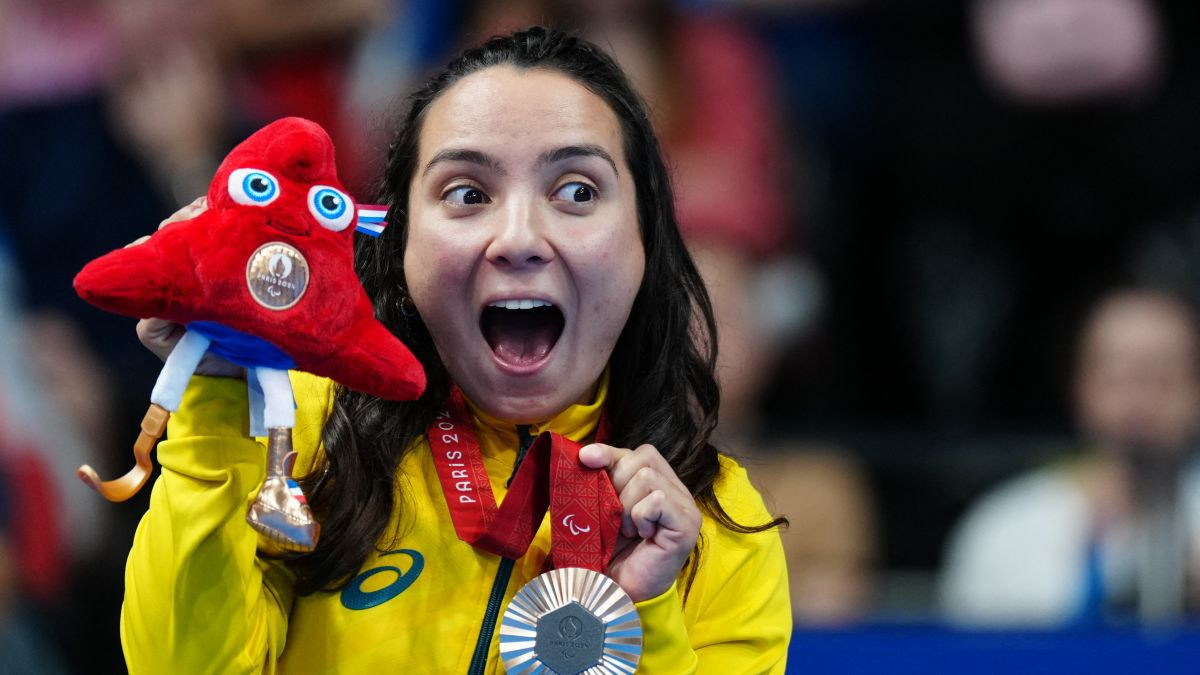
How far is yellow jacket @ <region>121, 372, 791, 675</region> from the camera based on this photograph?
1486 millimetres

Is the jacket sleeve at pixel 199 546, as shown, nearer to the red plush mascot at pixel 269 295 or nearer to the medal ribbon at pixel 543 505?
the red plush mascot at pixel 269 295

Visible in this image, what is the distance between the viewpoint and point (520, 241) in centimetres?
167

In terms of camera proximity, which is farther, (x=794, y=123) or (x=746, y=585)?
(x=794, y=123)

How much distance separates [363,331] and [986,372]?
2558 millimetres

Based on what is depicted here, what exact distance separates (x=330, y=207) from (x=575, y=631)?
48 cm

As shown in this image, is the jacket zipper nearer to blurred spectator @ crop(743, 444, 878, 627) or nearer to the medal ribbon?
the medal ribbon

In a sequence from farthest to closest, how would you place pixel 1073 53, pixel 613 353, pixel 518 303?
1. pixel 1073 53
2. pixel 613 353
3. pixel 518 303

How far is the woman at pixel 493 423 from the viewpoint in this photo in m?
1.53

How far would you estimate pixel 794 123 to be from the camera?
13.2ft

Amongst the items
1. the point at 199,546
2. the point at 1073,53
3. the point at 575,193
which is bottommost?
the point at 199,546

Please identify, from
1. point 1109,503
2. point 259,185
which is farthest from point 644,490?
point 1109,503

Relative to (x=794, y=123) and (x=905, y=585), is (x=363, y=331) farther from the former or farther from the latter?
(x=794, y=123)

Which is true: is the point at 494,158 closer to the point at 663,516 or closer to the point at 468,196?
the point at 468,196

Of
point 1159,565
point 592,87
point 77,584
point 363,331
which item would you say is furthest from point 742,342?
point 363,331
